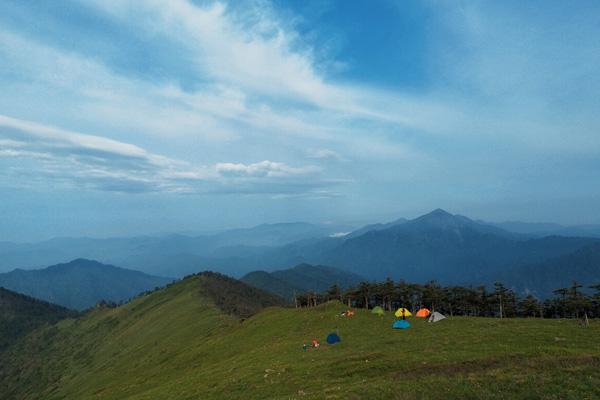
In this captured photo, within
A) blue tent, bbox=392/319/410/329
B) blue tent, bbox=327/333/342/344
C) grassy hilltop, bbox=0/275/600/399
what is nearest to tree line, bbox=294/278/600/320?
grassy hilltop, bbox=0/275/600/399

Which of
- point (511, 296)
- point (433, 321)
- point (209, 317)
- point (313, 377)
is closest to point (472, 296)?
point (511, 296)

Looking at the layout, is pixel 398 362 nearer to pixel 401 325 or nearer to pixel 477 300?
pixel 401 325

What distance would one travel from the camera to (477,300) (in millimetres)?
103875

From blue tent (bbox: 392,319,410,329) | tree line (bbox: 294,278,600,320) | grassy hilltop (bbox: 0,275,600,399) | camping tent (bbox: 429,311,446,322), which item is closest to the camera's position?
grassy hilltop (bbox: 0,275,600,399)

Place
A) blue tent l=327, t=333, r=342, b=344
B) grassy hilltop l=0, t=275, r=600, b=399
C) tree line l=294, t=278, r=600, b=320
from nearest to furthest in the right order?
grassy hilltop l=0, t=275, r=600, b=399 → blue tent l=327, t=333, r=342, b=344 → tree line l=294, t=278, r=600, b=320

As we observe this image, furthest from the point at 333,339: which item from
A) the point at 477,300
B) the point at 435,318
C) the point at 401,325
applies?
the point at 477,300

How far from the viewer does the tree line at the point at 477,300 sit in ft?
293

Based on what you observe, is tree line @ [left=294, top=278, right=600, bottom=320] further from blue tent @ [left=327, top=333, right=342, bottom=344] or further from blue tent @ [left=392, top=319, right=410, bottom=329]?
blue tent @ [left=327, top=333, right=342, bottom=344]

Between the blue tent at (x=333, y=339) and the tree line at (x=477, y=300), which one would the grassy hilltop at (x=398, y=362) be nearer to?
the blue tent at (x=333, y=339)

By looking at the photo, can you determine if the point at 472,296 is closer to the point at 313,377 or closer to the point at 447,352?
the point at 447,352

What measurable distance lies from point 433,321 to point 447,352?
26899mm

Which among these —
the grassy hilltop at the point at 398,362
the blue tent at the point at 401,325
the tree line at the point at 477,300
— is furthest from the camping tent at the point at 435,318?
the tree line at the point at 477,300

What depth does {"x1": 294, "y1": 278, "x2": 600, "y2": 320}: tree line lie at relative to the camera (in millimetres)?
89312

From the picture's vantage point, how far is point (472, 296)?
10425cm
